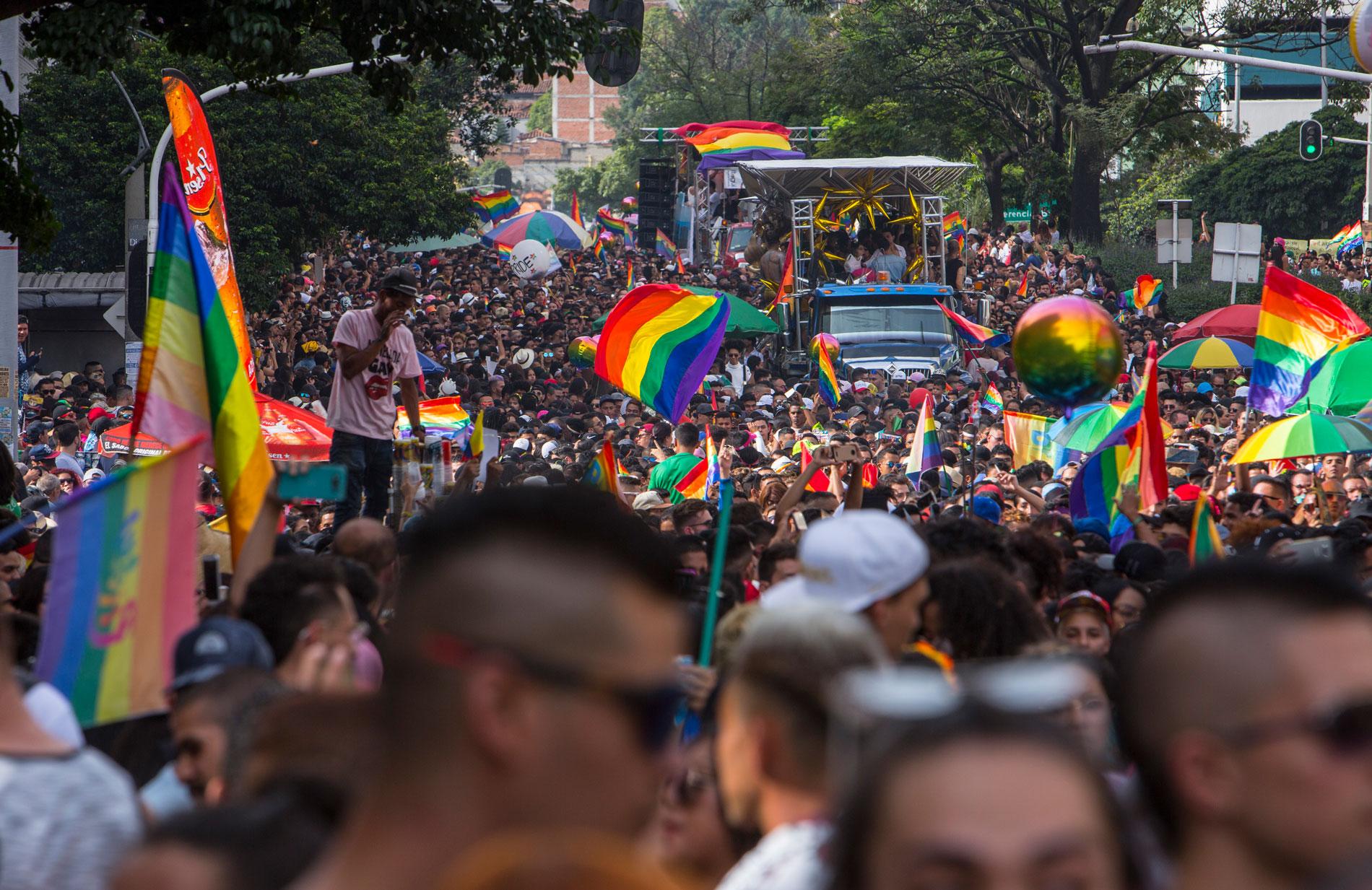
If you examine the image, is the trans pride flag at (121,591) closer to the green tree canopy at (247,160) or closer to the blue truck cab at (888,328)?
the blue truck cab at (888,328)

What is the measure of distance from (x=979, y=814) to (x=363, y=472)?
23.0ft

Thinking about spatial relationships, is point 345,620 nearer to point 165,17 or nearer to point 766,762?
point 766,762

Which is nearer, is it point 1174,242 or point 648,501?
point 648,501

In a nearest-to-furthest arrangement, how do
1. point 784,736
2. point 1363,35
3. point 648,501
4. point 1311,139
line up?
point 784,736 < point 648,501 < point 1363,35 < point 1311,139

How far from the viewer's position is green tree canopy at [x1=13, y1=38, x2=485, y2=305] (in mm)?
28953

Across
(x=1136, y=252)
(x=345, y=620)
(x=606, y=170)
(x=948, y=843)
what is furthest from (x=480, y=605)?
(x=606, y=170)

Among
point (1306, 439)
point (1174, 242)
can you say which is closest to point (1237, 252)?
point (1174, 242)

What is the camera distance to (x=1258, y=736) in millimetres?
1925

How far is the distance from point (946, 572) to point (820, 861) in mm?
2192

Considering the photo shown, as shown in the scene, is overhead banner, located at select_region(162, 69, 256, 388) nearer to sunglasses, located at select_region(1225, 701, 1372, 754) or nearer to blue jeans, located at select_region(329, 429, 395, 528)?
blue jeans, located at select_region(329, 429, 395, 528)

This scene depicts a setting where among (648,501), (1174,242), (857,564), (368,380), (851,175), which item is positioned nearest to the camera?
(857,564)

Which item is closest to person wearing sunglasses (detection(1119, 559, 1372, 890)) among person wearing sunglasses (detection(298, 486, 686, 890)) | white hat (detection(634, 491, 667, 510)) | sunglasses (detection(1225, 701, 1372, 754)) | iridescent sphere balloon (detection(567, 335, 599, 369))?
sunglasses (detection(1225, 701, 1372, 754))

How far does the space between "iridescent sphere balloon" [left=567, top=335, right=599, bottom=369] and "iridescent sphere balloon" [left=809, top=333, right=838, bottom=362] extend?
9.74 ft

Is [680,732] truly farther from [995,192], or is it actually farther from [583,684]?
[995,192]
